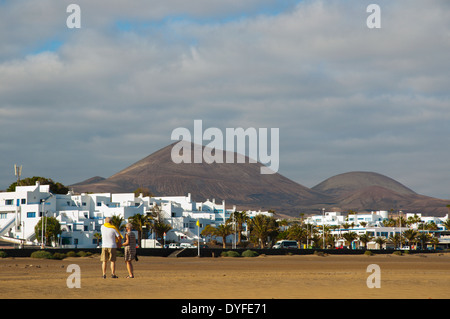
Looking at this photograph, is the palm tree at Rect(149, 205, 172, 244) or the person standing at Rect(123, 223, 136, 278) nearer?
the person standing at Rect(123, 223, 136, 278)

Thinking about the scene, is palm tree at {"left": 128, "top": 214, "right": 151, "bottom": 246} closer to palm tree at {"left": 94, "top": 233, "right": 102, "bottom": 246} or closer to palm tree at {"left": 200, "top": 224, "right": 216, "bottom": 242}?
palm tree at {"left": 94, "top": 233, "right": 102, "bottom": 246}

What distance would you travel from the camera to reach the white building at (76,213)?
104938mm

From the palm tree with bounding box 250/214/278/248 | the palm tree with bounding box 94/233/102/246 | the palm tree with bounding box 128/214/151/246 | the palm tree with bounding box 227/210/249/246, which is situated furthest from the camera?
the palm tree with bounding box 227/210/249/246

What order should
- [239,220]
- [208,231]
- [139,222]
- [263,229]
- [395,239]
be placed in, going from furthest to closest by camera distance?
[395,239] → [208,231] → [239,220] → [263,229] → [139,222]

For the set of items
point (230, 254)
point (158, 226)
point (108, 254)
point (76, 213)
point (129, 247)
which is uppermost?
point (76, 213)

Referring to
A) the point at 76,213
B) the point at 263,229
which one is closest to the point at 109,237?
the point at 263,229

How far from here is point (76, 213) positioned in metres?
114

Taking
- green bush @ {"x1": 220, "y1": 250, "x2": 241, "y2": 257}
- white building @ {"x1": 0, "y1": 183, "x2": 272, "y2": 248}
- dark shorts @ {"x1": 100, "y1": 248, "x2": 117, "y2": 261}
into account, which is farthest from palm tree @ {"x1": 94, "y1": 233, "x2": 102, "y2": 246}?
dark shorts @ {"x1": 100, "y1": 248, "x2": 117, "y2": 261}

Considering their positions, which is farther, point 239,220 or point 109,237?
point 239,220

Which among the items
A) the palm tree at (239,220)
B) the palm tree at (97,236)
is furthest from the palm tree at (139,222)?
the palm tree at (239,220)

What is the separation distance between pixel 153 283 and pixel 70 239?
293 ft

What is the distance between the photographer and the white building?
344 feet

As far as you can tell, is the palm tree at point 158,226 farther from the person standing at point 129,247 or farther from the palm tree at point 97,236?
the person standing at point 129,247

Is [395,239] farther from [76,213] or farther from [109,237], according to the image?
[109,237]
